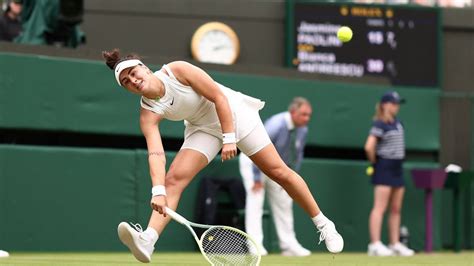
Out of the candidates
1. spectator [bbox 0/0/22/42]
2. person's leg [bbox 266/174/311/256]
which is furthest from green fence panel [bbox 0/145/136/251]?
spectator [bbox 0/0/22/42]

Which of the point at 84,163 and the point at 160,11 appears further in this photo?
the point at 160,11

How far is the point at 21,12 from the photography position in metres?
12.7

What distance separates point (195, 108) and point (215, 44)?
6.82m

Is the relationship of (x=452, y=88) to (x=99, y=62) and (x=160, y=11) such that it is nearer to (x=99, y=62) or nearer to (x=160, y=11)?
(x=160, y=11)

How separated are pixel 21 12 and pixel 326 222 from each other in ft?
21.0

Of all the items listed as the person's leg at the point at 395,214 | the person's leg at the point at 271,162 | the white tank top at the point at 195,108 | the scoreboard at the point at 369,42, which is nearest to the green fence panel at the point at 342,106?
the scoreboard at the point at 369,42

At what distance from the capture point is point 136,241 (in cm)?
661

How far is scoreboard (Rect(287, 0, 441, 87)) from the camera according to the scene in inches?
555

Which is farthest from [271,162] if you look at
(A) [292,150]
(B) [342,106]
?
(B) [342,106]

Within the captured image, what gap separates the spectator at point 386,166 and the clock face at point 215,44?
2386 mm

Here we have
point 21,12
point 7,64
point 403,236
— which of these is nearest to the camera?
point 7,64

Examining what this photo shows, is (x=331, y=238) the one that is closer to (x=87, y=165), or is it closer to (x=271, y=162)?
(x=271, y=162)

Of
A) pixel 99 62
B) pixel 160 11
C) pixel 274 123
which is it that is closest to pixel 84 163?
pixel 99 62

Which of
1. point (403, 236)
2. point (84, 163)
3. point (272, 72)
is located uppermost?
point (272, 72)
